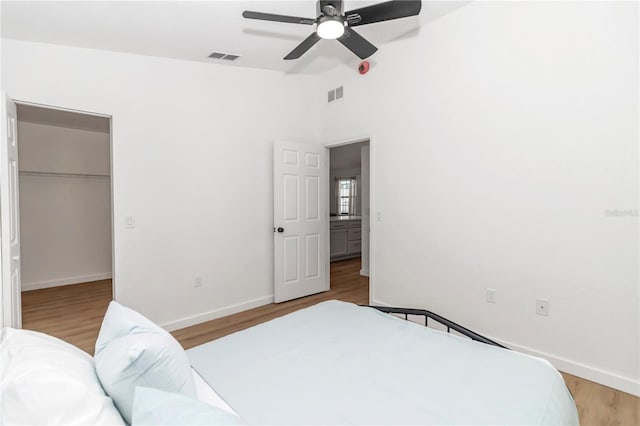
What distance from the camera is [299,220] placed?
4.12 m

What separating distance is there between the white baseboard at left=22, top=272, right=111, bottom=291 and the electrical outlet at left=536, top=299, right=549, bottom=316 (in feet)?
19.6

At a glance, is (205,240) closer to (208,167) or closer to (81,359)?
(208,167)

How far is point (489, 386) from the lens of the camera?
49.3 inches

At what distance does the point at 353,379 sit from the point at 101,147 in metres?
5.68

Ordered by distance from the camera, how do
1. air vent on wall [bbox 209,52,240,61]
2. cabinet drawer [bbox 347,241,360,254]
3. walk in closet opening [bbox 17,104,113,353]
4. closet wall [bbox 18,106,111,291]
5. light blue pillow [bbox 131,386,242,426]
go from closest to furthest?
light blue pillow [bbox 131,386,242,426], air vent on wall [bbox 209,52,240,61], walk in closet opening [bbox 17,104,113,353], closet wall [bbox 18,106,111,291], cabinet drawer [bbox 347,241,360,254]

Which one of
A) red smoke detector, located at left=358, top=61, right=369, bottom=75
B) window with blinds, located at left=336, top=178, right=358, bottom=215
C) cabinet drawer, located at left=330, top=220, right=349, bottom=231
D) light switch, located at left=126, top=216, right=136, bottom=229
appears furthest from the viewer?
window with blinds, located at left=336, top=178, right=358, bottom=215

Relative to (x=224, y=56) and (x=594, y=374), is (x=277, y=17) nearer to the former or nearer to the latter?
(x=224, y=56)

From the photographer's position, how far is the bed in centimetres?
90

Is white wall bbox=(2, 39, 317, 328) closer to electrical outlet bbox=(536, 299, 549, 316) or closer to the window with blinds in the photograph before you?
electrical outlet bbox=(536, 299, 549, 316)

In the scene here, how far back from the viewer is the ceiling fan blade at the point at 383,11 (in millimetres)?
2018

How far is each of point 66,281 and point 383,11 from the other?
18.8ft

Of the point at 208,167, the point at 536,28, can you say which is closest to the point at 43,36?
the point at 208,167

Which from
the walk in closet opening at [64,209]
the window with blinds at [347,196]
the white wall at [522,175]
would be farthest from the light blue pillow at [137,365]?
the window with blinds at [347,196]

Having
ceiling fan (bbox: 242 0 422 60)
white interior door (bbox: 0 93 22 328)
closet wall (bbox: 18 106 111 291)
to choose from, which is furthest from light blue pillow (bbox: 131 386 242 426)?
closet wall (bbox: 18 106 111 291)
